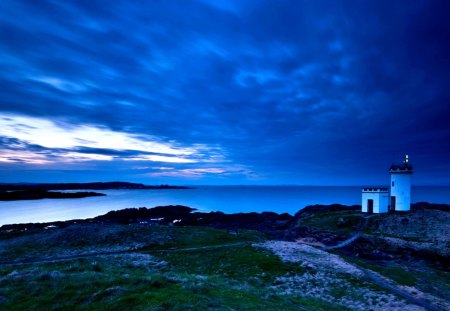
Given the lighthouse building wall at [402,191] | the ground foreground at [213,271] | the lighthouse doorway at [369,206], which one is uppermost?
the lighthouse building wall at [402,191]

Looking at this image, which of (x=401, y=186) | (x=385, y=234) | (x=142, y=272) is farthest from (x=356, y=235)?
(x=142, y=272)

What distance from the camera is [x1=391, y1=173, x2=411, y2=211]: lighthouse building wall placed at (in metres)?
65.0

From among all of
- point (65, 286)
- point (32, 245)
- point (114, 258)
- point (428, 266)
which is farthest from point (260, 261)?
point (32, 245)

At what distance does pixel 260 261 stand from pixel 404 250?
25.7m

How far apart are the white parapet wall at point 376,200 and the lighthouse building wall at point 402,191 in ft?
6.95

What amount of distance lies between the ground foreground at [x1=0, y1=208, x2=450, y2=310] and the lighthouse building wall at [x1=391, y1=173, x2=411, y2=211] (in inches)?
372

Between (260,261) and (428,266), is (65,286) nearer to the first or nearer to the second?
(260,261)

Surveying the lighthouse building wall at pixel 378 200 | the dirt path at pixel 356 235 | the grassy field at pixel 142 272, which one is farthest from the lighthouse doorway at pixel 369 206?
the grassy field at pixel 142 272

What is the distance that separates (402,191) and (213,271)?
5740cm

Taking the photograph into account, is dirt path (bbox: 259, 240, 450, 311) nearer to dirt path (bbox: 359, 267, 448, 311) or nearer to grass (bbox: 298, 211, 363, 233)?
dirt path (bbox: 359, 267, 448, 311)

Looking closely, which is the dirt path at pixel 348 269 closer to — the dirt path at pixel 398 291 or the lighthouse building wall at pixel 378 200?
the dirt path at pixel 398 291

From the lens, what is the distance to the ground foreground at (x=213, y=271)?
15.0 m

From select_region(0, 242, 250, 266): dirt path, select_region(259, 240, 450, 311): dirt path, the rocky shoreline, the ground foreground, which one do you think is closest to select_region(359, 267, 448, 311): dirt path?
select_region(259, 240, 450, 311): dirt path

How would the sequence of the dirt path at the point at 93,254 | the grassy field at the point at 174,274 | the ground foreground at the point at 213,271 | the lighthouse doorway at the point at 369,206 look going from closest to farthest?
1. the grassy field at the point at 174,274
2. the ground foreground at the point at 213,271
3. the dirt path at the point at 93,254
4. the lighthouse doorway at the point at 369,206
